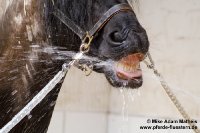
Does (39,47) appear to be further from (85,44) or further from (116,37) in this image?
(116,37)

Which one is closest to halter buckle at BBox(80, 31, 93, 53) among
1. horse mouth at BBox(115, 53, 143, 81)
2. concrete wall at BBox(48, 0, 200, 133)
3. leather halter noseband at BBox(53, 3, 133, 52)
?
leather halter noseband at BBox(53, 3, 133, 52)

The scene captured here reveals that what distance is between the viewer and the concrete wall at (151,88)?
264cm

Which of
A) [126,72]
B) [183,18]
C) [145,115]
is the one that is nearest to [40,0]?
[126,72]

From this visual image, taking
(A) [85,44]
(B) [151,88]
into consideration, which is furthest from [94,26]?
(B) [151,88]

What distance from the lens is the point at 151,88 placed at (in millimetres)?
2867

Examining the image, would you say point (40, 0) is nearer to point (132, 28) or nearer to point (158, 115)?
point (132, 28)

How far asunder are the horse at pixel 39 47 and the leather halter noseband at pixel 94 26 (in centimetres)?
1

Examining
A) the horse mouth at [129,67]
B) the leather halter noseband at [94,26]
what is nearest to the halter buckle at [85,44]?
the leather halter noseband at [94,26]

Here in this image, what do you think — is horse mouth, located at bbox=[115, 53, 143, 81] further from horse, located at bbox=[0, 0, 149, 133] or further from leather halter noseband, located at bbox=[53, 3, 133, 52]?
leather halter noseband, located at bbox=[53, 3, 133, 52]

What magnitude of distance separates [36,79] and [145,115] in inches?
61.7

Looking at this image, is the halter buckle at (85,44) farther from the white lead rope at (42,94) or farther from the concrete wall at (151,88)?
the concrete wall at (151,88)

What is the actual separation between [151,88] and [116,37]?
62.8 inches

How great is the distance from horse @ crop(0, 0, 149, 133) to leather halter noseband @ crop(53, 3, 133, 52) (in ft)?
0.03

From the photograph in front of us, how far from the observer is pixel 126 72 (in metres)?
Answer: 1.33
